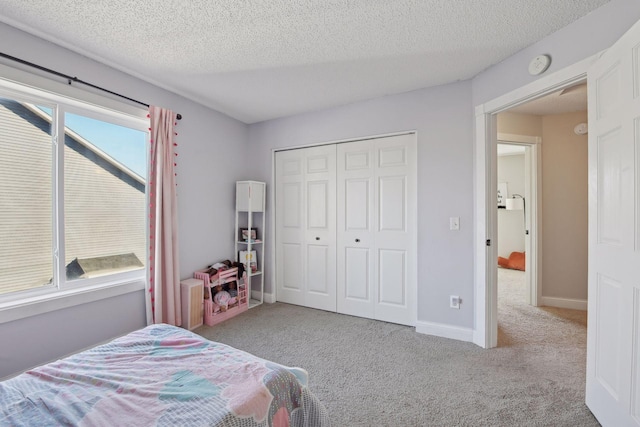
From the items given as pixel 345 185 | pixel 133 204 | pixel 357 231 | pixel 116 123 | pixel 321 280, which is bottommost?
pixel 321 280

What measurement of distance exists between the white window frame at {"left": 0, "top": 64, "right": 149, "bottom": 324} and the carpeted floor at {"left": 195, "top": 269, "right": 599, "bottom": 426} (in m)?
0.98

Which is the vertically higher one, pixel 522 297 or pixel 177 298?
pixel 177 298

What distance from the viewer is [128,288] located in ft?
8.36

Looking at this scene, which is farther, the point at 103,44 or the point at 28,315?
the point at 103,44

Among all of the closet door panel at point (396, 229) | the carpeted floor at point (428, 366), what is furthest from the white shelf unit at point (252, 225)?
the closet door panel at point (396, 229)

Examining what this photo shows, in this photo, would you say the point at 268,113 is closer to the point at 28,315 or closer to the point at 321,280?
the point at 321,280

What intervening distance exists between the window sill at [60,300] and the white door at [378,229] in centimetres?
221

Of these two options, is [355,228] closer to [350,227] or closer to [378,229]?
[350,227]

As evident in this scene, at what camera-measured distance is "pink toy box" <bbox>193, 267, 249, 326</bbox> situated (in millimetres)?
3037

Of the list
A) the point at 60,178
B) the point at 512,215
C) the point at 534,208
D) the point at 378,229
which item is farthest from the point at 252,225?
the point at 512,215

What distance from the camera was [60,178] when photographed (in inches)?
86.4

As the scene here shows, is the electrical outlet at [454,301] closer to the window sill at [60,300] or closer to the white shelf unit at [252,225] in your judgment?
the white shelf unit at [252,225]

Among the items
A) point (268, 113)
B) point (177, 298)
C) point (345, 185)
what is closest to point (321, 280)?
point (345, 185)

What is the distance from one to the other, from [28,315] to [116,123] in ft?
5.42
